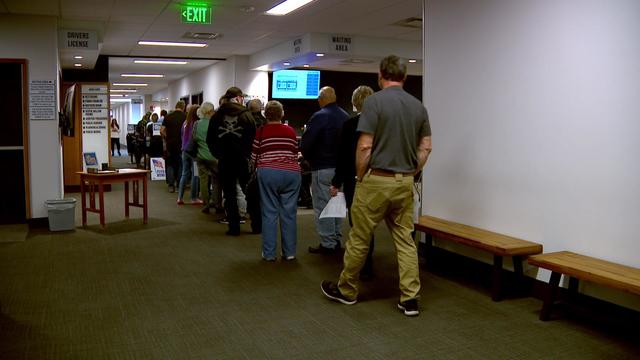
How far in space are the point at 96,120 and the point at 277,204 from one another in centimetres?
724

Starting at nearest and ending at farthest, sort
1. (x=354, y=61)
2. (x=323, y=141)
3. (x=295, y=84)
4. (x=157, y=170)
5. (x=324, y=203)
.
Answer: (x=323, y=141) → (x=324, y=203) → (x=354, y=61) → (x=157, y=170) → (x=295, y=84)

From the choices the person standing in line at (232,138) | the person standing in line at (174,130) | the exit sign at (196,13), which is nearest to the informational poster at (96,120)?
the person standing in line at (174,130)

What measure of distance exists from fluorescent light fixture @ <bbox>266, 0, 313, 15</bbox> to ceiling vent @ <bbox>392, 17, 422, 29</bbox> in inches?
68.5

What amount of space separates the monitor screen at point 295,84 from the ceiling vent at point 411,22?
4.39 m

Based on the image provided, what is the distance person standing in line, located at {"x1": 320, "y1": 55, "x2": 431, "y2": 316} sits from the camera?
3.73 m

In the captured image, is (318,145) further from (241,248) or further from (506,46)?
(506,46)

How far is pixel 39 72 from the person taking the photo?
714cm

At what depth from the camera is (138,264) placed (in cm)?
522

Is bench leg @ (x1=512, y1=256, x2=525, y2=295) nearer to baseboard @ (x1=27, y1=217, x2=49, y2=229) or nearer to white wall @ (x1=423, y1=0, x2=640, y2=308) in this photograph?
white wall @ (x1=423, y1=0, x2=640, y2=308)

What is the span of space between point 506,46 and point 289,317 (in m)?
2.58

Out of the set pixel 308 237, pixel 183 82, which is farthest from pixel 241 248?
pixel 183 82

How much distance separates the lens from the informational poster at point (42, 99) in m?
7.14

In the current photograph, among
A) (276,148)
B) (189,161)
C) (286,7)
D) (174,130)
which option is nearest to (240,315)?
(276,148)

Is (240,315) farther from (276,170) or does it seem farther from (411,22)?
(411,22)
